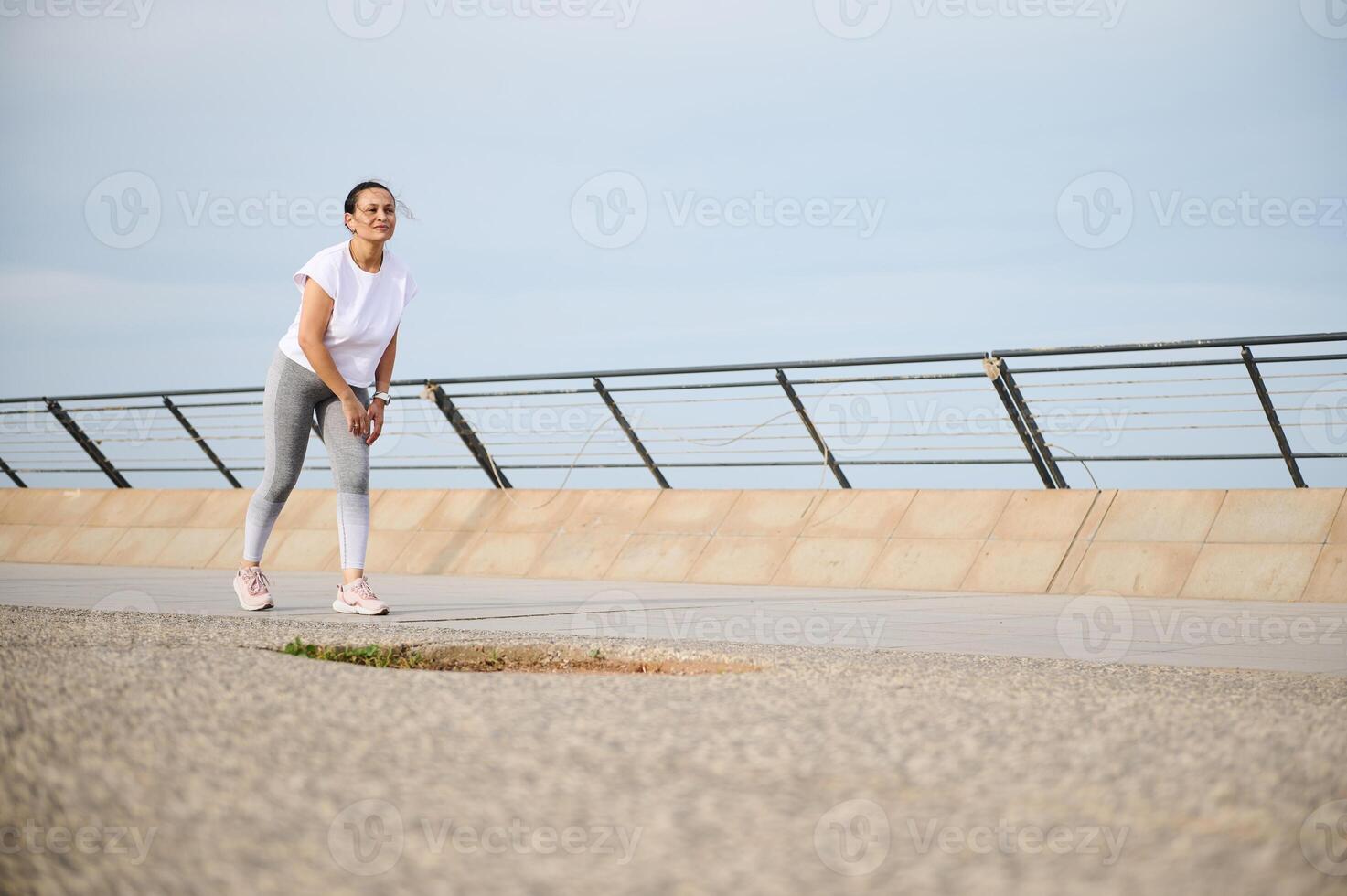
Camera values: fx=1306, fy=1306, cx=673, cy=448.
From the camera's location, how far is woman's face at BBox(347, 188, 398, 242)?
465cm

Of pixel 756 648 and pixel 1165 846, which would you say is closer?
pixel 1165 846

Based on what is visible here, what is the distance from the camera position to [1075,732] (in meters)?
1.92

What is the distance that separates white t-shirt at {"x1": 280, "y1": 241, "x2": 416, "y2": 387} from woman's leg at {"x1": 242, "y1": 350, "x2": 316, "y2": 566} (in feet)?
0.29

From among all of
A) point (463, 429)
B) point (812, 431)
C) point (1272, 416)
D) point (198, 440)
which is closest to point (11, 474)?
point (198, 440)

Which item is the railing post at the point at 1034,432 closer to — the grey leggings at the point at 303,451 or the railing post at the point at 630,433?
the railing post at the point at 630,433

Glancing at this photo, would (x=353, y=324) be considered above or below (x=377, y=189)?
below

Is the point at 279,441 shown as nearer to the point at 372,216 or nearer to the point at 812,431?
the point at 372,216

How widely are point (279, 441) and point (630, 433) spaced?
3.36 meters

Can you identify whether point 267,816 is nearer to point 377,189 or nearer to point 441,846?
point 441,846

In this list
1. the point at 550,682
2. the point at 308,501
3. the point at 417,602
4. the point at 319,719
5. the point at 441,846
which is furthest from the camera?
the point at 308,501

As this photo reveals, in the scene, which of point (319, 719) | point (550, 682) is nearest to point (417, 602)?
point (550, 682)

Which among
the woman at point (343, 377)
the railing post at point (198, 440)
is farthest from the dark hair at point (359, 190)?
the railing post at point (198, 440)

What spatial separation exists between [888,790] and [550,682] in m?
0.98

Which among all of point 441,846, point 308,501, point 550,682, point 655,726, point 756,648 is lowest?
point 308,501
